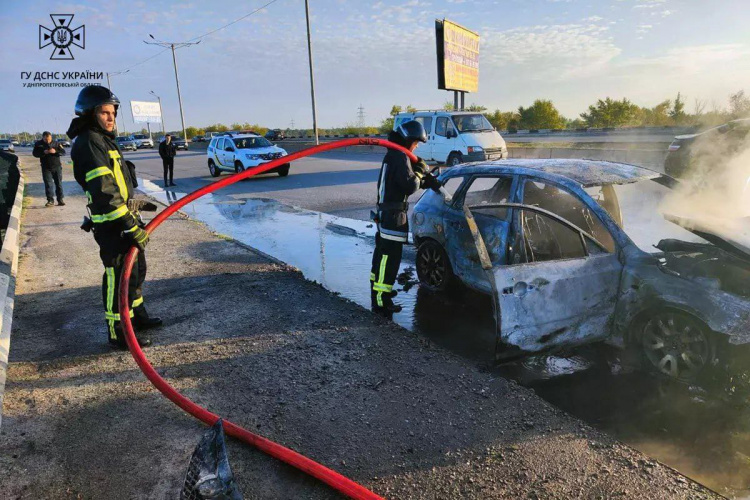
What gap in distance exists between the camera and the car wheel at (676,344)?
3.17 m

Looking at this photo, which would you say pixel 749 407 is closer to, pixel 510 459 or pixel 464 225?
pixel 510 459

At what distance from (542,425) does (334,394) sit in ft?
4.64

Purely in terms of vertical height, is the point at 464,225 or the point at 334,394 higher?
the point at 464,225

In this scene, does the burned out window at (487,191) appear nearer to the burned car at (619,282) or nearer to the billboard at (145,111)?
the burned car at (619,282)

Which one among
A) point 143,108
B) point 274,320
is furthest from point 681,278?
point 143,108

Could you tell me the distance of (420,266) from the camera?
5559 mm

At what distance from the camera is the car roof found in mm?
3988

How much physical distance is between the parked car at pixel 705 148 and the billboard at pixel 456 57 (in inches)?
575

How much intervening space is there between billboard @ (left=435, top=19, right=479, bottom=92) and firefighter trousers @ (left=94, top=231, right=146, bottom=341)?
866 inches

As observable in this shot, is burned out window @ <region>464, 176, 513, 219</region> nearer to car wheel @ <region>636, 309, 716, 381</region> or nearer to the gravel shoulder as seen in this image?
the gravel shoulder

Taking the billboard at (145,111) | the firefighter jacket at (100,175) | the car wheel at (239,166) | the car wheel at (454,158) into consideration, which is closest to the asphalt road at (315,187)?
the car wheel at (239,166)

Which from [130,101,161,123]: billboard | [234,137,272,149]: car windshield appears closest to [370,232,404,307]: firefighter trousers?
[234,137,272,149]: car windshield

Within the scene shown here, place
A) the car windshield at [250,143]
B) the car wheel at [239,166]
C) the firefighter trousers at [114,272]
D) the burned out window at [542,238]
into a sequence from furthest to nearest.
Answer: the car windshield at [250,143]
the car wheel at [239,166]
the burned out window at [542,238]
the firefighter trousers at [114,272]

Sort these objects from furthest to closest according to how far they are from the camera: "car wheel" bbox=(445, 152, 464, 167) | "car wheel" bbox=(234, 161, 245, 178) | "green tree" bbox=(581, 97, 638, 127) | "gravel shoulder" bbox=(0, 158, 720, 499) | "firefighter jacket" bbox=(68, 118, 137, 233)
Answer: "green tree" bbox=(581, 97, 638, 127) → "car wheel" bbox=(234, 161, 245, 178) → "car wheel" bbox=(445, 152, 464, 167) → "firefighter jacket" bbox=(68, 118, 137, 233) → "gravel shoulder" bbox=(0, 158, 720, 499)
